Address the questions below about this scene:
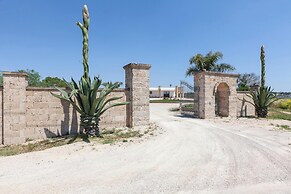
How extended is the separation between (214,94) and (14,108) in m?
10.4

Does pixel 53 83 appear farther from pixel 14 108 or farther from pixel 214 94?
pixel 214 94

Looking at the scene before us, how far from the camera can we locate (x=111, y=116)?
27.2ft

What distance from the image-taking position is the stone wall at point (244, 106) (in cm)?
1323

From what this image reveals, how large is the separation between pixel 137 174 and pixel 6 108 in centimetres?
557

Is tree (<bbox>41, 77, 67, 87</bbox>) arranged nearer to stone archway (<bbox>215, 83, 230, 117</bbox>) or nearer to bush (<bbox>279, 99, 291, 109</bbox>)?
stone archway (<bbox>215, 83, 230, 117</bbox>)

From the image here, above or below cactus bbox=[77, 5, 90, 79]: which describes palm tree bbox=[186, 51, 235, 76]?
above

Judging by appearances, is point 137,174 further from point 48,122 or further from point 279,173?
point 48,122

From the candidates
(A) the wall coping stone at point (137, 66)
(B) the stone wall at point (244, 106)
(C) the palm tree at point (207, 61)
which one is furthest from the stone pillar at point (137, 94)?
(C) the palm tree at point (207, 61)

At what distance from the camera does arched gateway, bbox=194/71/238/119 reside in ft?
38.0

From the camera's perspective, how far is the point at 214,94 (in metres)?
11.8

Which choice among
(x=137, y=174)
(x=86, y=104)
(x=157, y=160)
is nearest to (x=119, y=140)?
(x=86, y=104)

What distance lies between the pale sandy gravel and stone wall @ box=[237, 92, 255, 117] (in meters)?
7.66

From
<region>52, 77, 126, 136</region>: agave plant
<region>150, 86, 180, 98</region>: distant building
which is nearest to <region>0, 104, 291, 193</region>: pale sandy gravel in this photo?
<region>52, 77, 126, 136</region>: agave plant

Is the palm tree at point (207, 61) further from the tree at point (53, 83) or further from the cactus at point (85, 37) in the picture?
the cactus at point (85, 37)
